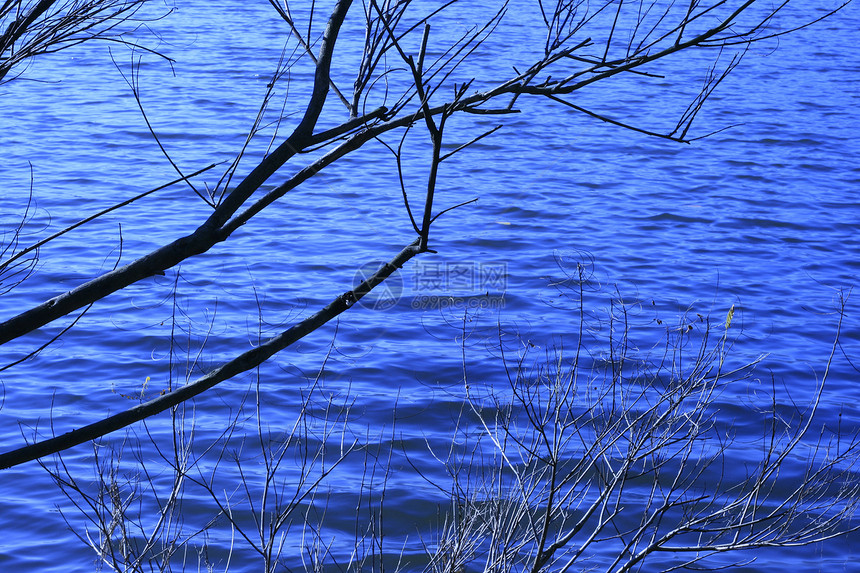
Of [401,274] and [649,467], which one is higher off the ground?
[401,274]

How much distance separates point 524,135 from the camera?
37.6 feet

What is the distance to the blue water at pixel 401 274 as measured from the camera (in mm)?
4930

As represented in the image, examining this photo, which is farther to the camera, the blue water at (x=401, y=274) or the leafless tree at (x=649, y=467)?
the blue water at (x=401, y=274)

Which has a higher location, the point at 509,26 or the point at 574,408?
the point at 509,26

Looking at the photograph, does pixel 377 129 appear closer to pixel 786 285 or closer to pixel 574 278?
pixel 574 278

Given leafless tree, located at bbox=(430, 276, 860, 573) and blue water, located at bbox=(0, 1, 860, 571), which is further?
blue water, located at bbox=(0, 1, 860, 571)

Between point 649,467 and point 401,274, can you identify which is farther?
point 401,274

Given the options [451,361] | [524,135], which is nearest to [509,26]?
[524,135]

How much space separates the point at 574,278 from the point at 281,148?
19.9 ft

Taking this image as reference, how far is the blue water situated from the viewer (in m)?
4.93

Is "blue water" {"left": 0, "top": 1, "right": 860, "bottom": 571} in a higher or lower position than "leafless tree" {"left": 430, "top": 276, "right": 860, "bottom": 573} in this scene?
higher

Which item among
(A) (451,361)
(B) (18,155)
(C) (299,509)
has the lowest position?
(C) (299,509)

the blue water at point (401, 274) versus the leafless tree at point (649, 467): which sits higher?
the blue water at point (401, 274)

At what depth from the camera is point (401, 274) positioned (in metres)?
7.71
